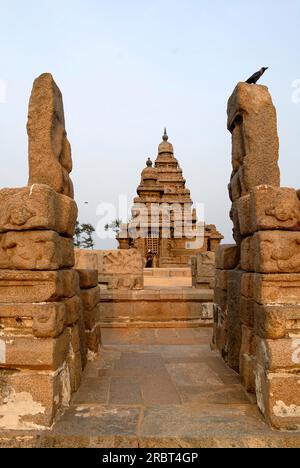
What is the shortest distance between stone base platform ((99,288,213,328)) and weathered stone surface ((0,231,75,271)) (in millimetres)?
4511

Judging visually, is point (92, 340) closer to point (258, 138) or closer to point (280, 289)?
point (280, 289)

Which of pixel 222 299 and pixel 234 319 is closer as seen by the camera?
pixel 234 319

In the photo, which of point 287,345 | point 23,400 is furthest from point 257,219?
point 23,400

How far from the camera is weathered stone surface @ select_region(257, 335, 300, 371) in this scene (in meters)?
2.65

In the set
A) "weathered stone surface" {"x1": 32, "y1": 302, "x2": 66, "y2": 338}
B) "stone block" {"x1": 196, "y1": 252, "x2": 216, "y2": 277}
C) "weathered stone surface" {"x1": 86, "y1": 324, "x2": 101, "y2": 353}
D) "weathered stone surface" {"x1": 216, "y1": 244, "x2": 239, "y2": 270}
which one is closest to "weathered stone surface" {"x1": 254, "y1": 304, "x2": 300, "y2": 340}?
"weathered stone surface" {"x1": 216, "y1": 244, "x2": 239, "y2": 270}

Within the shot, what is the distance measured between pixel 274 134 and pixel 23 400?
3313 millimetres

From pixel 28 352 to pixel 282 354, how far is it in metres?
1.99

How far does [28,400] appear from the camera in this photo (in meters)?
2.61

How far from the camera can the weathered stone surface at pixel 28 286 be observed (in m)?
2.73

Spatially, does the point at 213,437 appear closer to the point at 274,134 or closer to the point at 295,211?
the point at 295,211

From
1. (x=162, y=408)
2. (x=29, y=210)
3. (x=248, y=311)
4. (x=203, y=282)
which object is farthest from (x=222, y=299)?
(x=203, y=282)

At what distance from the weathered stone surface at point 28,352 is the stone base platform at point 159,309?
174 inches

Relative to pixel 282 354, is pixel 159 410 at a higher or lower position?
lower

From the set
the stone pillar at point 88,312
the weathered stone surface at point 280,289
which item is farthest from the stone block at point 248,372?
the stone pillar at point 88,312
